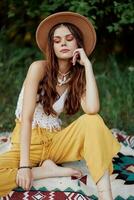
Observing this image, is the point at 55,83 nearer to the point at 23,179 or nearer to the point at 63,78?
the point at 63,78

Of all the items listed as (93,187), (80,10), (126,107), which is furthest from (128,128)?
(93,187)

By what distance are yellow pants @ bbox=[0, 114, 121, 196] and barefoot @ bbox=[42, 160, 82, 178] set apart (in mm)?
83

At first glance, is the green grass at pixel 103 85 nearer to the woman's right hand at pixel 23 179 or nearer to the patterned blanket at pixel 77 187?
the patterned blanket at pixel 77 187

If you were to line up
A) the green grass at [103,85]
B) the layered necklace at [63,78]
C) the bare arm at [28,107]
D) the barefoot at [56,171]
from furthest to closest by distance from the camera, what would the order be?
the green grass at [103,85] → the layered necklace at [63,78] → the barefoot at [56,171] → the bare arm at [28,107]

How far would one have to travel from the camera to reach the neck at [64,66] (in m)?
3.93

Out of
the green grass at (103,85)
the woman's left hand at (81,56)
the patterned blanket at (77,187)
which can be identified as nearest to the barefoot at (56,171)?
the patterned blanket at (77,187)

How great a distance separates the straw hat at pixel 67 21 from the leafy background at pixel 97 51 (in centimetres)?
147

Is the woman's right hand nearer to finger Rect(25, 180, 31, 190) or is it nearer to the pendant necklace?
finger Rect(25, 180, 31, 190)

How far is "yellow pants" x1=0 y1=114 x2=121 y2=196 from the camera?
11.9 feet

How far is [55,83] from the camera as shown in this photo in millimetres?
3918

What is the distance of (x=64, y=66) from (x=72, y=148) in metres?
0.49

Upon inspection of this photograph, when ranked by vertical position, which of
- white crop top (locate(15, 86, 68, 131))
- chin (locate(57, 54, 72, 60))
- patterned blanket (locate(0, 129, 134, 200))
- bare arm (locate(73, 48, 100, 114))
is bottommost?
patterned blanket (locate(0, 129, 134, 200))

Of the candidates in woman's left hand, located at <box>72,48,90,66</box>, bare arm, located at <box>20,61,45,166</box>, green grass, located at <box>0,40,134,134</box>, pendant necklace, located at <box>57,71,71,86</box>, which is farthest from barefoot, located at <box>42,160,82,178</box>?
green grass, located at <box>0,40,134,134</box>

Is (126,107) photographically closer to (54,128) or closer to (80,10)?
(80,10)
